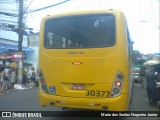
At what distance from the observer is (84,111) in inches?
303

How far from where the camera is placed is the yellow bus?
6.38 meters

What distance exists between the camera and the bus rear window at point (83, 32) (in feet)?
21.4

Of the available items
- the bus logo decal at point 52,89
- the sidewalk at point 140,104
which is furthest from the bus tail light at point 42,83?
the sidewalk at point 140,104

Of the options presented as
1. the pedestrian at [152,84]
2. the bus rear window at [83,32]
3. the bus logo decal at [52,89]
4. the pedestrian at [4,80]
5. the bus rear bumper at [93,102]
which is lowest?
the pedestrian at [4,80]

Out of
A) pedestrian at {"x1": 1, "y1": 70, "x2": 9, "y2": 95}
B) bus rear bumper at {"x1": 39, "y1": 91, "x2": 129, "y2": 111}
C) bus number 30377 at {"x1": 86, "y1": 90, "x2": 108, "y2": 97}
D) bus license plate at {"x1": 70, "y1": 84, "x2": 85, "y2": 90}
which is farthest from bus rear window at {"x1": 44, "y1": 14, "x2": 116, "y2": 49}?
pedestrian at {"x1": 1, "y1": 70, "x2": 9, "y2": 95}

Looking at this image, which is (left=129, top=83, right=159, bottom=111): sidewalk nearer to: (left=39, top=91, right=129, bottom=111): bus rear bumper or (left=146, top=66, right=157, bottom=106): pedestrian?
(left=146, top=66, right=157, bottom=106): pedestrian

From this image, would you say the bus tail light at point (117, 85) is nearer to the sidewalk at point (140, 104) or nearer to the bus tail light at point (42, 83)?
the bus tail light at point (42, 83)

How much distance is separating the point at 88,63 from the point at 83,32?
68cm

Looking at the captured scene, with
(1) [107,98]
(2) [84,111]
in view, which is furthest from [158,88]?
(1) [107,98]

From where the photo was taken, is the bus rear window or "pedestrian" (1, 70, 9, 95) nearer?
the bus rear window

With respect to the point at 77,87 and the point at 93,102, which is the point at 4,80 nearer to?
the point at 77,87

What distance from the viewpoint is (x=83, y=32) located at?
21.8ft

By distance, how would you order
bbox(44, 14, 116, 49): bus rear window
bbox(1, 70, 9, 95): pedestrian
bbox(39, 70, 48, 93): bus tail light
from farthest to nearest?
bbox(1, 70, 9, 95): pedestrian → bbox(39, 70, 48, 93): bus tail light → bbox(44, 14, 116, 49): bus rear window

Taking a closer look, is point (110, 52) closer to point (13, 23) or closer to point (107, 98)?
point (107, 98)
